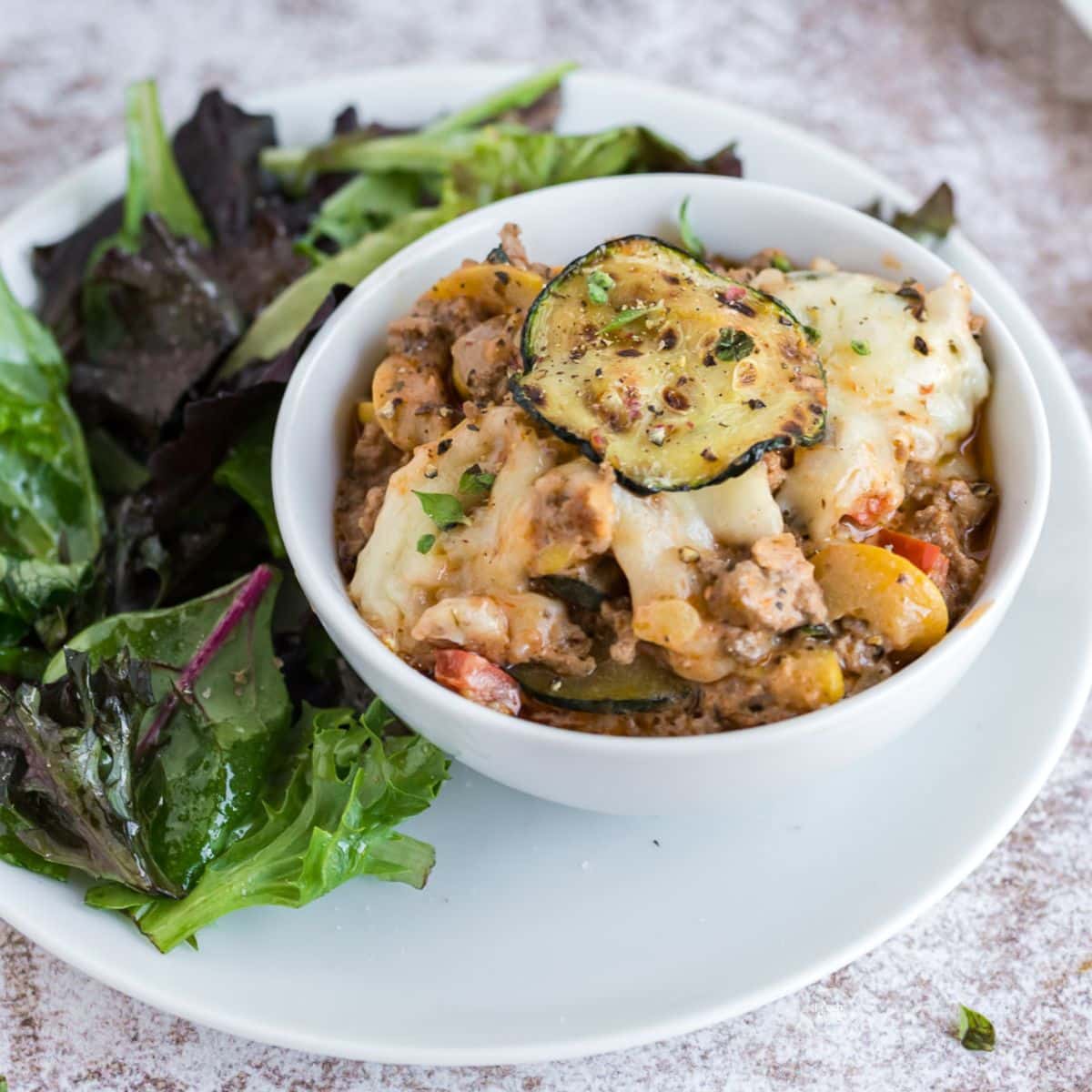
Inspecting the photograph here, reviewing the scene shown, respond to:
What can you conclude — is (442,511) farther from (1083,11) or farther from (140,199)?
(1083,11)

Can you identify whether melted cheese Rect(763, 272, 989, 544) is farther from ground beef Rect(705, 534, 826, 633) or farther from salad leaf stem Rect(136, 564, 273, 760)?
salad leaf stem Rect(136, 564, 273, 760)

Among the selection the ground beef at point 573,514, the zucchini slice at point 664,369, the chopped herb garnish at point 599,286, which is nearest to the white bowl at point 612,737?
the ground beef at point 573,514

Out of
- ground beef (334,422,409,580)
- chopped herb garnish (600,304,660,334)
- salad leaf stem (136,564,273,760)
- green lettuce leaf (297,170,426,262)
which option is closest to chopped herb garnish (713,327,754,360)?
chopped herb garnish (600,304,660,334)

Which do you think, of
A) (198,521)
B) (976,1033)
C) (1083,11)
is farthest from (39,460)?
(1083,11)

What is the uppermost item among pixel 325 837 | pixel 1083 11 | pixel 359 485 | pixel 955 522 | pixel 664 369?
pixel 1083 11

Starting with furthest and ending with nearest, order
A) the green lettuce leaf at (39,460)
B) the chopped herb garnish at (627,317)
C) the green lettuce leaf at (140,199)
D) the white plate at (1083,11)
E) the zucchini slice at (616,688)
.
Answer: the white plate at (1083,11), the green lettuce leaf at (140,199), the green lettuce leaf at (39,460), the chopped herb garnish at (627,317), the zucchini slice at (616,688)

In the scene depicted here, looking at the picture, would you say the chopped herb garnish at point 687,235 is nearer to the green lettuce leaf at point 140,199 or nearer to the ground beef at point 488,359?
the ground beef at point 488,359
